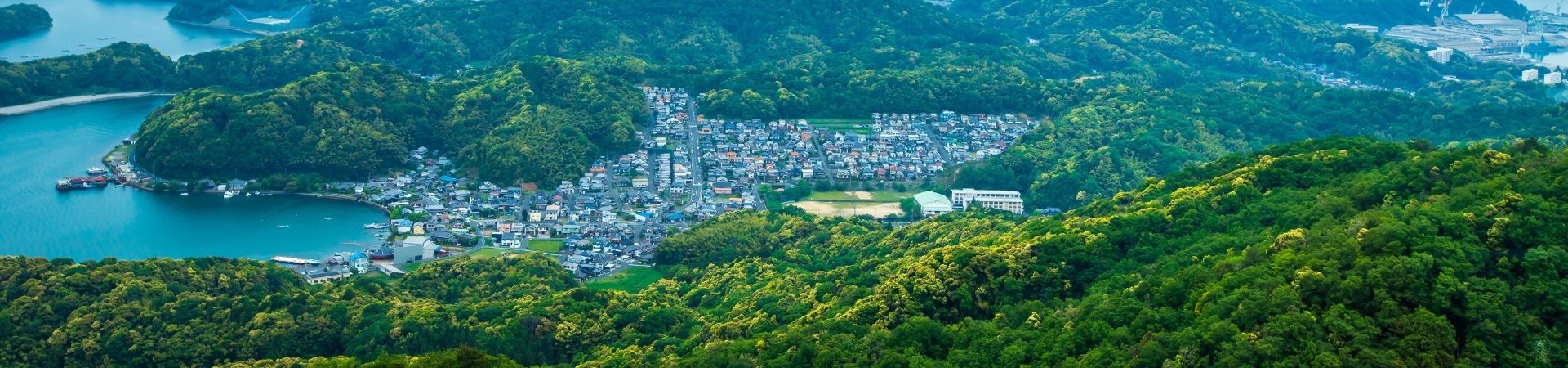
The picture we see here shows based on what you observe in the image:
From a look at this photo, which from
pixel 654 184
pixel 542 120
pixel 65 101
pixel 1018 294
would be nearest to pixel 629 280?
pixel 654 184

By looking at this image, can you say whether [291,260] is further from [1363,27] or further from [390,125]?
[1363,27]

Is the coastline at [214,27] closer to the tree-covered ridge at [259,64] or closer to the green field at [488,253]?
the tree-covered ridge at [259,64]

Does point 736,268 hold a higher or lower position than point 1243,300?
lower

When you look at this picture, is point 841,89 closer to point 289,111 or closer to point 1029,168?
point 1029,168

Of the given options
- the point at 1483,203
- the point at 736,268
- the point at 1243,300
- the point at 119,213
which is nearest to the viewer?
the point at 1243,300

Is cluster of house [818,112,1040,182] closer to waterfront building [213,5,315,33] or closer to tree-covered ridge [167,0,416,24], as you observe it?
tree-covered ridge [167,0,416,24]

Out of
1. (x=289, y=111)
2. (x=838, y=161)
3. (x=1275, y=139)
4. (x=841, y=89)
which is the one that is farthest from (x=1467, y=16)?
(x=289, y=111)

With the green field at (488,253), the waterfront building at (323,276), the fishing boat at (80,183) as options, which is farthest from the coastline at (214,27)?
the waterfront building at (323,276)
